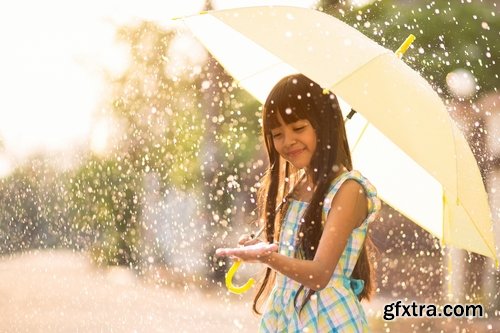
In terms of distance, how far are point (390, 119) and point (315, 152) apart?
0.26 m

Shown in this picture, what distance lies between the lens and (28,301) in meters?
10.6

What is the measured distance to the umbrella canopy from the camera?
3135 millimetres

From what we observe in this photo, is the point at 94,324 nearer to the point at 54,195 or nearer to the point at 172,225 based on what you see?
the point at 172,225

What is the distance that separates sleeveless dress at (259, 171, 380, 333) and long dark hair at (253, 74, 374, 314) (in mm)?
34

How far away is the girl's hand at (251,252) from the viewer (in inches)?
106

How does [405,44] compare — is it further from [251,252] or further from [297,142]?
[251,252]

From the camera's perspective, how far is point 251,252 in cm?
270

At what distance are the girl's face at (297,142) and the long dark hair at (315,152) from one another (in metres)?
0.01

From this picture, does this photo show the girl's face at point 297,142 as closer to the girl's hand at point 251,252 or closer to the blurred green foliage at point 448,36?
the girl's hand at point 251,252

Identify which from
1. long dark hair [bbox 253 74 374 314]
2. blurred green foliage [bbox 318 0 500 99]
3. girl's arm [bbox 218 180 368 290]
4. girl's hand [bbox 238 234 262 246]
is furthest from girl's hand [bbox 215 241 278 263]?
blurred green foliage [bbox 318 0 500 99]

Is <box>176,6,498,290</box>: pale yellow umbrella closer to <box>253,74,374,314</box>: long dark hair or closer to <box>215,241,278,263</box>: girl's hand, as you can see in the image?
<box>253,74,374,314</box>: long dark hair

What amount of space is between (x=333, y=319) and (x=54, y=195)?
30638mm

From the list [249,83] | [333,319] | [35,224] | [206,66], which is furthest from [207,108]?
[35,224]

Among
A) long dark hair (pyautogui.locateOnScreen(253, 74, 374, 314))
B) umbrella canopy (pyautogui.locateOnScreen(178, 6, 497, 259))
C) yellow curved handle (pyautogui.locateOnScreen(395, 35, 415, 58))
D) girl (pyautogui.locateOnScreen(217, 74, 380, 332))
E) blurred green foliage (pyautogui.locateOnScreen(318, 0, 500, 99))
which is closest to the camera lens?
girl (pyautogui.locateOnScreen(217, 74, 380, 332))
